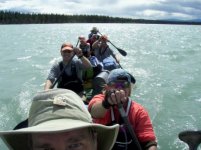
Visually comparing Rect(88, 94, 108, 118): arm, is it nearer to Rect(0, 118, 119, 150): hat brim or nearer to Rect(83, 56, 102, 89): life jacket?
Rect(0, 118, 119, 150): hat brim

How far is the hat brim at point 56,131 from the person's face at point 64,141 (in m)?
0.05

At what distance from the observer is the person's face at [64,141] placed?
1430mm

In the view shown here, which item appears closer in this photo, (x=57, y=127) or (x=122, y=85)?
(x=57, y=127)

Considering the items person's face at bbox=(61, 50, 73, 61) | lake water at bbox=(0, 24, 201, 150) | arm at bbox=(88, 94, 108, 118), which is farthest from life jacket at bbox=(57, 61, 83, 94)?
arm at bbox=(88, 94, 108, 118)

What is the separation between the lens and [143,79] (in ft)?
36.0

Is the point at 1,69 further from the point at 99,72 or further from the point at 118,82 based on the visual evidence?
the point at 118,82

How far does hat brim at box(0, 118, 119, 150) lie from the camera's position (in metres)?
1.36

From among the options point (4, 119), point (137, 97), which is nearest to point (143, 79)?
point (137, 97)

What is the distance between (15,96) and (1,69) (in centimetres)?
A: 532

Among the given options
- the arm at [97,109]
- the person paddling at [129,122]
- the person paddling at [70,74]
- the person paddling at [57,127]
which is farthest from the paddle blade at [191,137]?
the person paddling at [70,74]

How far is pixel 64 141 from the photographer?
1438 millimetres

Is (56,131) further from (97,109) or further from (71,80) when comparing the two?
(71,80)

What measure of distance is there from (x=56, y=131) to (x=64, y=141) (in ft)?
0.36

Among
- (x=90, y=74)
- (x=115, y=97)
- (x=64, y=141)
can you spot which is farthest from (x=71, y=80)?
(x=64, y=141)
